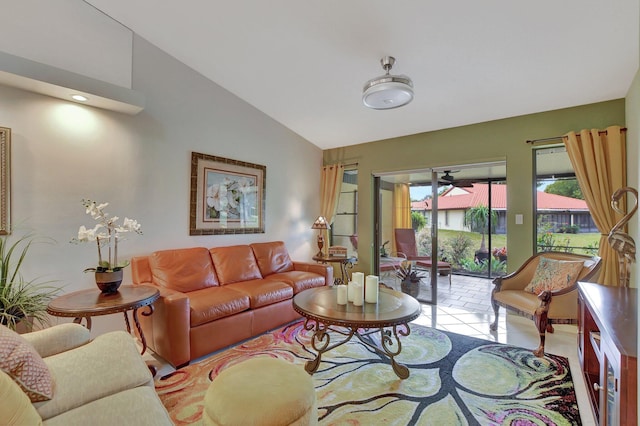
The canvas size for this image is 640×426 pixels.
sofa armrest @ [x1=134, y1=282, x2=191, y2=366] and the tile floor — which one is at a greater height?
sofa armrest @ [x1=134, y1=282, x2=191, y2=366]

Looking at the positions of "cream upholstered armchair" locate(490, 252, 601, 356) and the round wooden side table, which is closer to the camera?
the round wooden side table

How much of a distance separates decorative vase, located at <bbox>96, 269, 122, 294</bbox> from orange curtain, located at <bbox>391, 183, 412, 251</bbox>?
12.4 feet

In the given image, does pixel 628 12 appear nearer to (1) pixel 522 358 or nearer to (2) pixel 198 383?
(1) pixel 522 358

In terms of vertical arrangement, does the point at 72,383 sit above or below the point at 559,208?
below

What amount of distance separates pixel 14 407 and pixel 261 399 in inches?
32.6

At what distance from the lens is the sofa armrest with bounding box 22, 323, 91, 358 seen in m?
1.54

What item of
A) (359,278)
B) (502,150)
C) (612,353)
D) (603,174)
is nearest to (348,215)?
(502,150)

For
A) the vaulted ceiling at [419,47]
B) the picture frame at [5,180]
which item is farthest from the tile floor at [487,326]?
the picture frame at [5,180]

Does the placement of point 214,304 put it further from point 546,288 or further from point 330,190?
point 546,288

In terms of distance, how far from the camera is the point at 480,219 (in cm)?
570

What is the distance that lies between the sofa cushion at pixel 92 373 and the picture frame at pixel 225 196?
203 centimetres

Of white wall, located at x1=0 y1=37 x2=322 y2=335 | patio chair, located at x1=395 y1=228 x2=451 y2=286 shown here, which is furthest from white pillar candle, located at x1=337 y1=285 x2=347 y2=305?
patio chair, located at x1=395 y1=228 x2=451 y2=286

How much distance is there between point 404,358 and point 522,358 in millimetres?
1010

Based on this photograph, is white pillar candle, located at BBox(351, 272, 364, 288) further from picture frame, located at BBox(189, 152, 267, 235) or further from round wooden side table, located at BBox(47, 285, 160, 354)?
picture frame, located at BBox(189, 152, 267, 235)
